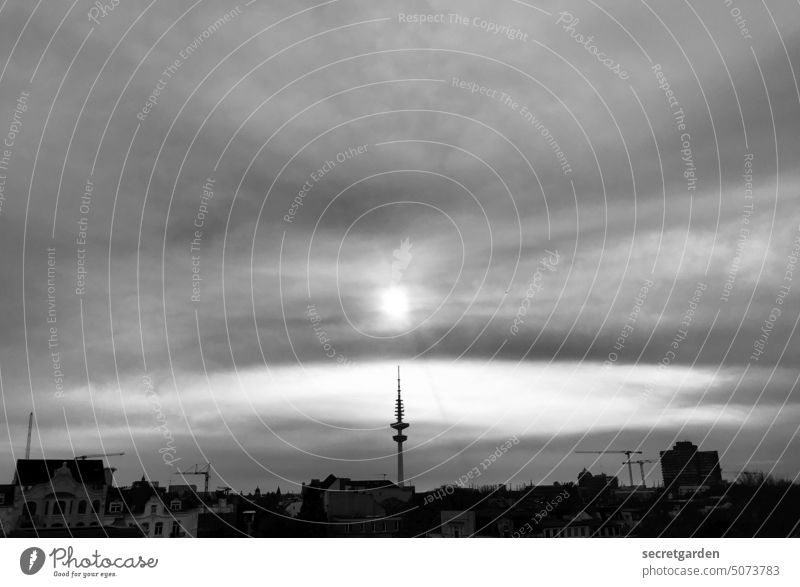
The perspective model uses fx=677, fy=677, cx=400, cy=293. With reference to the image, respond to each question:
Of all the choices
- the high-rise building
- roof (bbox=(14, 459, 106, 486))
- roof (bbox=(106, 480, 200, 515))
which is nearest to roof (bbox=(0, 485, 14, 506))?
roof (bbox=(14, 459, 106, 486))

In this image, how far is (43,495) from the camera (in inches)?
1956

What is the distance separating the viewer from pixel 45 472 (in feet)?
169

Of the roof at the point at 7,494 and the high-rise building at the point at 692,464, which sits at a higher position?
the high-rise building at the point at 692,464

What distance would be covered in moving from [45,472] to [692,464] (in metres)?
54.1

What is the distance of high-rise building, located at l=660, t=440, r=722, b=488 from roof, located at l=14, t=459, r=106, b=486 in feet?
146

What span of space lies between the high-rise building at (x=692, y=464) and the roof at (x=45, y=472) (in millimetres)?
44568

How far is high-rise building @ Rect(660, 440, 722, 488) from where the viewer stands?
165 feet

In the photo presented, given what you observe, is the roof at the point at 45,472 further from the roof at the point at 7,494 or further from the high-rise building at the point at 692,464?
the high-rise building at the point at 692,464

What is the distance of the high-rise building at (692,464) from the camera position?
1978 inches
